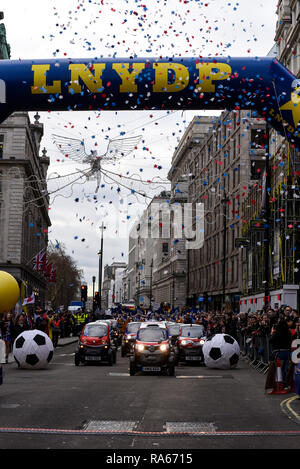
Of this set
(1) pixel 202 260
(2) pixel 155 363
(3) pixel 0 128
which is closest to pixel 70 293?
(1) pixel 202 260

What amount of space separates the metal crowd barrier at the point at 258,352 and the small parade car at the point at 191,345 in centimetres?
184

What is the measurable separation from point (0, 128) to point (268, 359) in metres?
43.6

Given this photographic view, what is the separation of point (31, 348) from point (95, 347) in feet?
13.3

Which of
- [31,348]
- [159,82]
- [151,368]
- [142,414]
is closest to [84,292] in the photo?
[31,348]

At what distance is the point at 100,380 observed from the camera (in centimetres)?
1703

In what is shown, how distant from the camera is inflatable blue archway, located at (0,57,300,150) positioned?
1352 centimetres

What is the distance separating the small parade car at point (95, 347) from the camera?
75.9ft

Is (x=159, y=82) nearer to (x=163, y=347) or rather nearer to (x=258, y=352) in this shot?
(x=163, y=347)

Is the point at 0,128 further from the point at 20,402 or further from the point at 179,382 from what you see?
the point at 20,402

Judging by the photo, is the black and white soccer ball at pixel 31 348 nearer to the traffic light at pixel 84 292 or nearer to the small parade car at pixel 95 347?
the small parade car at pixel 95 347

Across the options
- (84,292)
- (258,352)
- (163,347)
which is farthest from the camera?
(84,292)

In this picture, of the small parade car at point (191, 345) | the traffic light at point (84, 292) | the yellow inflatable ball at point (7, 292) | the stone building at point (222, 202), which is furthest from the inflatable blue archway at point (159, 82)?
the stone building at point (222, 202)

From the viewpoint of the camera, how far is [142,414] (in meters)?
10.6

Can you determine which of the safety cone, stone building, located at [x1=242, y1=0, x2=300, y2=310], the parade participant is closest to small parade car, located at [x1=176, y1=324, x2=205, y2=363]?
stone building, located at [x1=242, y1=0, x2=300, y2=310]
